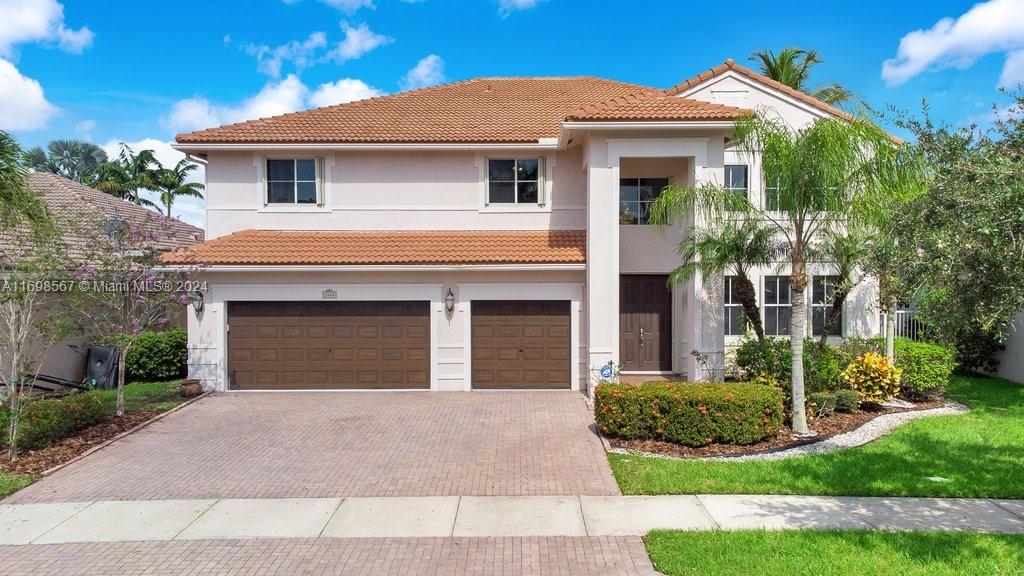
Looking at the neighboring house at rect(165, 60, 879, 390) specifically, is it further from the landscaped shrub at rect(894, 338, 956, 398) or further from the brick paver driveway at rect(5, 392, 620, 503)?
the landscaped shrub at rect(894, 338, 956, 398)

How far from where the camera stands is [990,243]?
3.99 meters

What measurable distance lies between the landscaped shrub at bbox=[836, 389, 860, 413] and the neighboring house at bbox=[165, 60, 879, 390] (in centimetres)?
244

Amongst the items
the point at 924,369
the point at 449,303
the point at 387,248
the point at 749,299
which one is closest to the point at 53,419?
the point at 387,248

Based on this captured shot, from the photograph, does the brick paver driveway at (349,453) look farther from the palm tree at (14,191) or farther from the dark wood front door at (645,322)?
the palm tree at (14,191)

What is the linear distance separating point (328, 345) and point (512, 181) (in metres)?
6.06

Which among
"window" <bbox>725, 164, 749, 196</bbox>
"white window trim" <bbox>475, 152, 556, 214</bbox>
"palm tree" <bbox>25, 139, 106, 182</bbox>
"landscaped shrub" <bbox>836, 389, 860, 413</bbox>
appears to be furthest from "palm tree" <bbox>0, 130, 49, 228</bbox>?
"palm tree" <bbox>25, 139, 106, 182</bbox>

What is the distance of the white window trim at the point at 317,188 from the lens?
1473 cm

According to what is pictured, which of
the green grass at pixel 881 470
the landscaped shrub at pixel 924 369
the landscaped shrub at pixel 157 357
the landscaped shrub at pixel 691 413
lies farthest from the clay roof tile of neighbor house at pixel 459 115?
the green grass at pixel 881 470

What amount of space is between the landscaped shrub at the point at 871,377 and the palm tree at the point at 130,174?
41020mm

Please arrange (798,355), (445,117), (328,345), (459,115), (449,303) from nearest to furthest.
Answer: (798,355) < (449,303) < (328,345) < (445,117) < (459,115)

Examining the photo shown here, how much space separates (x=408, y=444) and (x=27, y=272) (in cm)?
634

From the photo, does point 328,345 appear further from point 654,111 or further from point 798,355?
point 798,355

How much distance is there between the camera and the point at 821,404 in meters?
10.5

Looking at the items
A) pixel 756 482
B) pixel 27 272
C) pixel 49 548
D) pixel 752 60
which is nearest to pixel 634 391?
pixel 756 482
